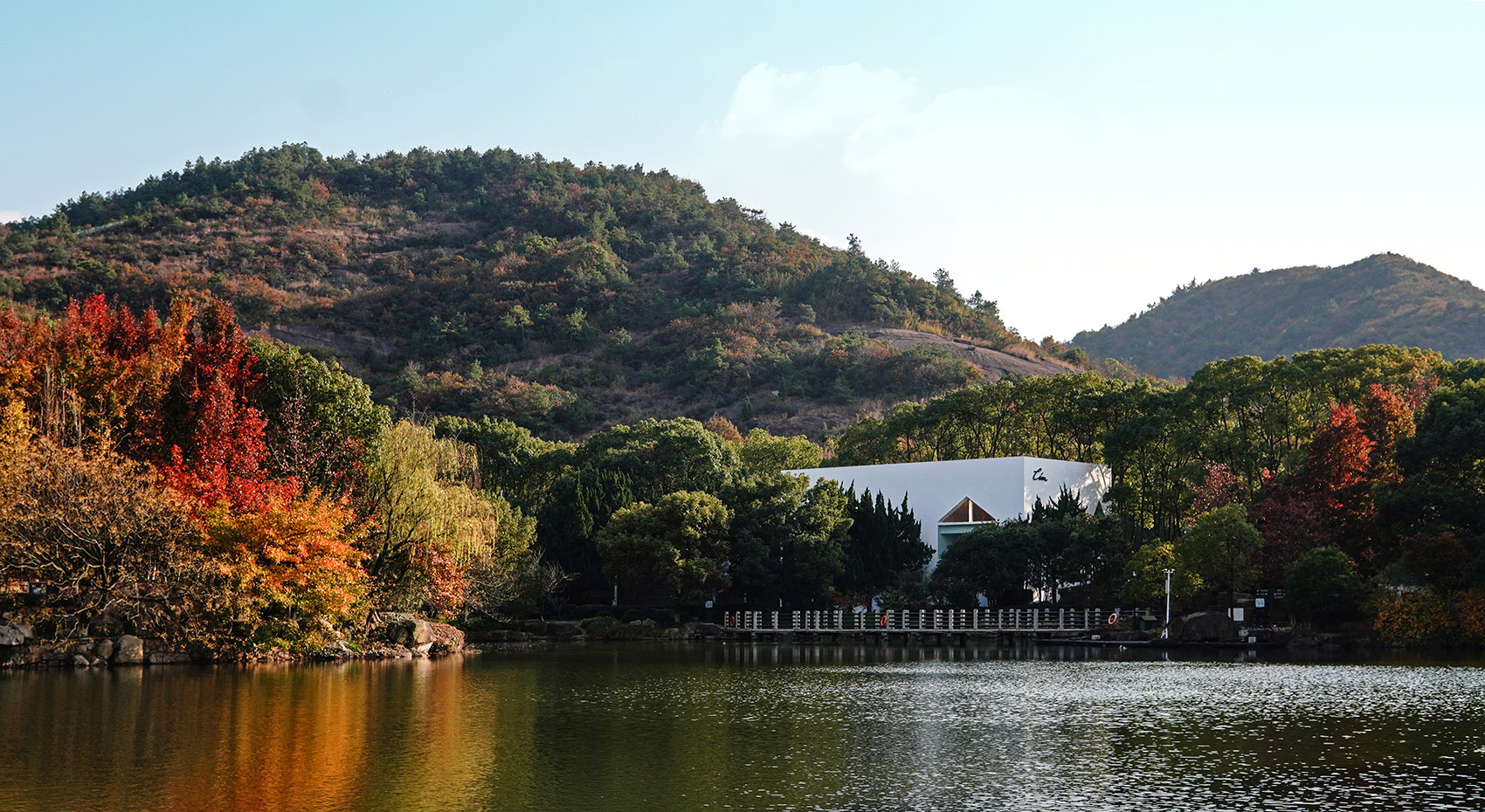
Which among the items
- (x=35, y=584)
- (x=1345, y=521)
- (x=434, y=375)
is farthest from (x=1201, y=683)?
(x=434, y=375)

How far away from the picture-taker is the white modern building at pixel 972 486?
5650 centimetres

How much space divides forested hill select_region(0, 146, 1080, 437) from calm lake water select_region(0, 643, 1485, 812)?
6614 cm

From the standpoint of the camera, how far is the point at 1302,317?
141375 mm

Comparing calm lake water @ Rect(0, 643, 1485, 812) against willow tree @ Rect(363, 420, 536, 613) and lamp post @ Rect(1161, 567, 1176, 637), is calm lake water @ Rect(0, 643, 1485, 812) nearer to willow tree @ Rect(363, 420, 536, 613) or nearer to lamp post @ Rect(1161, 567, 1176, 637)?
willow tree @ Rect(363, 420, 536, 613)

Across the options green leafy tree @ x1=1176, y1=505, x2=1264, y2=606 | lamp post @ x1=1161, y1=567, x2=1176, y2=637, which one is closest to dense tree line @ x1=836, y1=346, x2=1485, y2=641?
green leafy tree @ x1=1176, y1=505, x2=1264, y2=606

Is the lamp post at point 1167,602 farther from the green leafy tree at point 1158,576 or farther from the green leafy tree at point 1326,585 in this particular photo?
the green leafy tree at point 1326,585

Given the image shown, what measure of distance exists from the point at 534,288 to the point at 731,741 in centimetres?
10330

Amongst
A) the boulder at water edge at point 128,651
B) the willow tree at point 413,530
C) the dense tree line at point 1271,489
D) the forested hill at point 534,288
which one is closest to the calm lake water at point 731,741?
the boulder at water edge at point 128,651

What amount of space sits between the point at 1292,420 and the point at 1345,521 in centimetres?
988

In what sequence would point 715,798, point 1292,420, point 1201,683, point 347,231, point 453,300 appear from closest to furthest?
1. point 715,798
2. point 1201,683
3. point 1292,420
4. point 453,300
5. point 347,231

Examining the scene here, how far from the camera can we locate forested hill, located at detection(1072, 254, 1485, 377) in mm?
121062

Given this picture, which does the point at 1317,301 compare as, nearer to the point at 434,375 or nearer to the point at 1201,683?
the point at 434,375

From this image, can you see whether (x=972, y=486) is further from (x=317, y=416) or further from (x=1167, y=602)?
(x=317, y=416)

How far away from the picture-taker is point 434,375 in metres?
95.0
